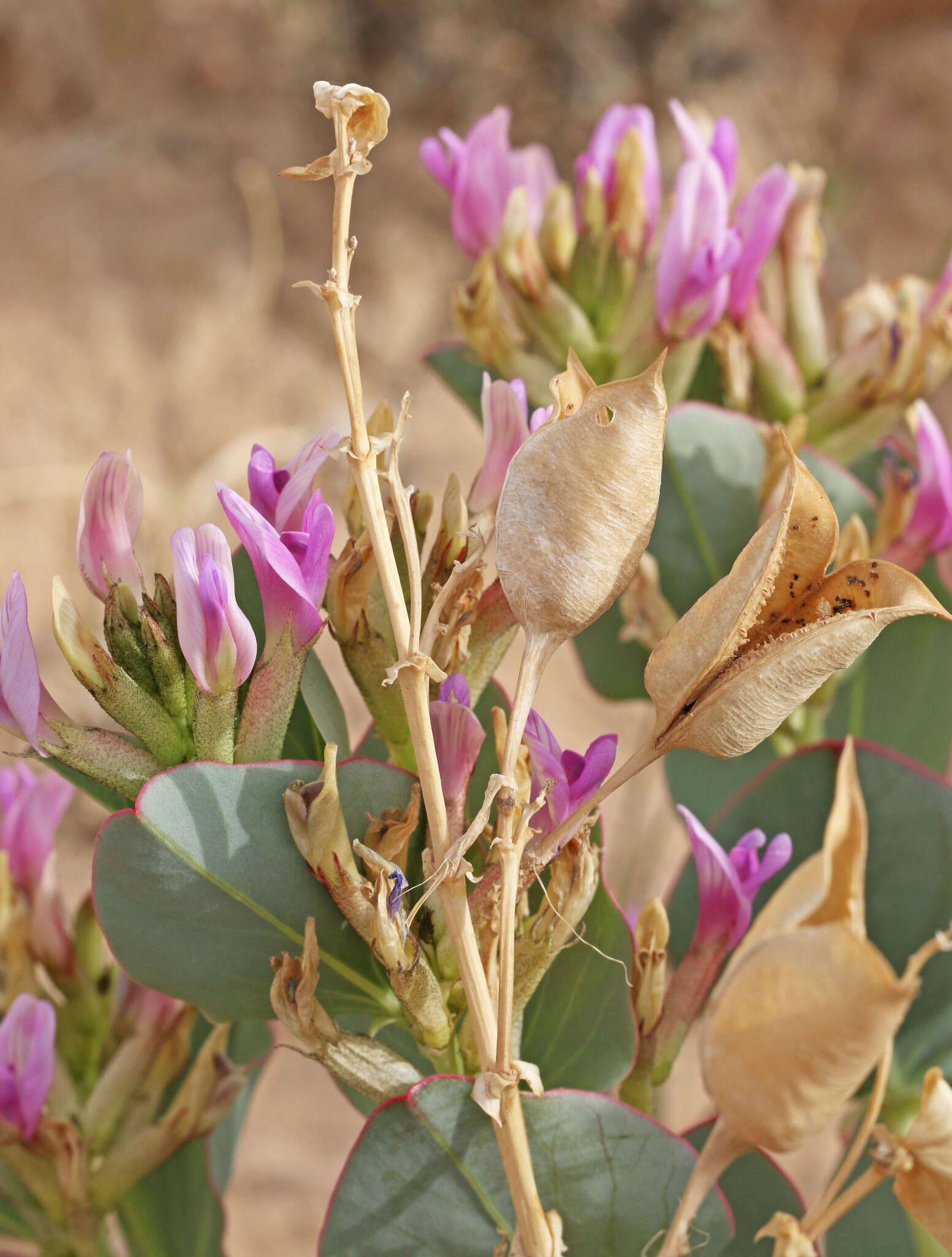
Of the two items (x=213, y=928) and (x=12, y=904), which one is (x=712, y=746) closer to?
(x=213, y=928)

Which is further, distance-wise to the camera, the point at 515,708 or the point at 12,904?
the point at 12,904

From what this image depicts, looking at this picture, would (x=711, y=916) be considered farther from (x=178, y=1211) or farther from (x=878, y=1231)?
(x=178, y=1211)

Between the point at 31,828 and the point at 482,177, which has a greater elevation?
the point at 482,177

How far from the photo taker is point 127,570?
0.98 feet

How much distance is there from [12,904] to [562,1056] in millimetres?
224

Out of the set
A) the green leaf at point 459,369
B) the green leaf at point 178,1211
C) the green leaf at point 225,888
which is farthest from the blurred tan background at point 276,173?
the green leaf at point 225,888

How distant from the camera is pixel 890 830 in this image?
1.24 ft

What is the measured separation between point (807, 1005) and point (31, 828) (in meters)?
0.32

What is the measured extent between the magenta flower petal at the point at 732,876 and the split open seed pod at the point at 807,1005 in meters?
0.08

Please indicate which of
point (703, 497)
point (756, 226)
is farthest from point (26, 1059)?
point (756, 226)

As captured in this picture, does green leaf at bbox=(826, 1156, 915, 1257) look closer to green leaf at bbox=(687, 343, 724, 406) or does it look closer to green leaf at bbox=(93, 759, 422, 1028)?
green leaf at bbox=(93, 759, 422, 1028)

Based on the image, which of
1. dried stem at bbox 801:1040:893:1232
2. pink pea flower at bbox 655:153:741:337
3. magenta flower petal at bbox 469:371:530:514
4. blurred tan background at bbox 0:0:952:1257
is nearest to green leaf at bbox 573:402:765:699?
pink pea flower at bbox 655:153:741:337

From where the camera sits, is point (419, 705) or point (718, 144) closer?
point (419, 705)

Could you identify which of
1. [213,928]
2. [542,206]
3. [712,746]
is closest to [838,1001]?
[712,746]
